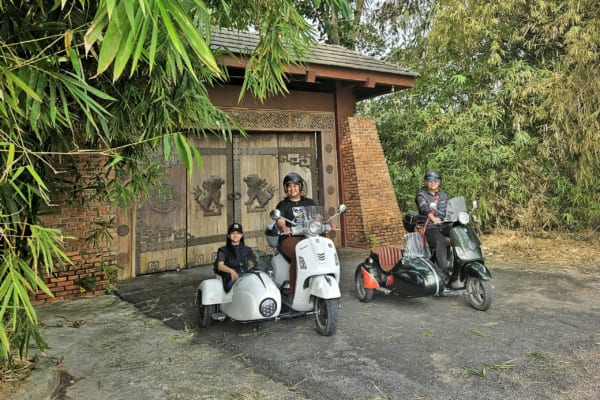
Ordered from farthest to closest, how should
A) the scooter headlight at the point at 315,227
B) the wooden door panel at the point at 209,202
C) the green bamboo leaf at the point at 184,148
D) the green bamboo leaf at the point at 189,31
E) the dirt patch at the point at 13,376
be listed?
the wooden door panel at the point at 209,202
the scooter headlight at the point at 315,227
the dirt patch at the point at 13,376
the green bamboo leaf at the point at 184,148
the green bamboo leaf at the point at 189,31

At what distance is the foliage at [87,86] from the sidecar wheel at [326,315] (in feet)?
5.74

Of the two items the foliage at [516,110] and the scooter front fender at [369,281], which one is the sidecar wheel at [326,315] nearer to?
the scooter front fender at [369,281]

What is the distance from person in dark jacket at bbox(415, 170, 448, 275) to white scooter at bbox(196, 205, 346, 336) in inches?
51.2

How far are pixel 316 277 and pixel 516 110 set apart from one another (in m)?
6.78

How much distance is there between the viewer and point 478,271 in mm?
3861

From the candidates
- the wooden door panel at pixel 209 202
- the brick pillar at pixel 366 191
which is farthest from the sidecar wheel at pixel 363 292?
the wooden door panel at pixel 209 202

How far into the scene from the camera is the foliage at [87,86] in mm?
1546

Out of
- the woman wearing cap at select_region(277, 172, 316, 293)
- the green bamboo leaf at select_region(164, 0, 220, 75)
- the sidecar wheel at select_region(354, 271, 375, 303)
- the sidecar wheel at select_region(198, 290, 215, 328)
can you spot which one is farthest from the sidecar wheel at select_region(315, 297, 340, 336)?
the green bamboo leaf at select_region(164, 0, 220, 75)

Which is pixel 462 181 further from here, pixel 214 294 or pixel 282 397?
pixel 282 397

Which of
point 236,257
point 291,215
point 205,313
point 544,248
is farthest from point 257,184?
point 544,248

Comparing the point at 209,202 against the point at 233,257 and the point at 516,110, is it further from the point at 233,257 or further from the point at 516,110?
the point at 516,110

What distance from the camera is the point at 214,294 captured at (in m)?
3.58

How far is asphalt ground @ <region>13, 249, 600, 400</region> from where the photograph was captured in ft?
8.04

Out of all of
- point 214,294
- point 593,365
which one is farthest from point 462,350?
point 214,294
